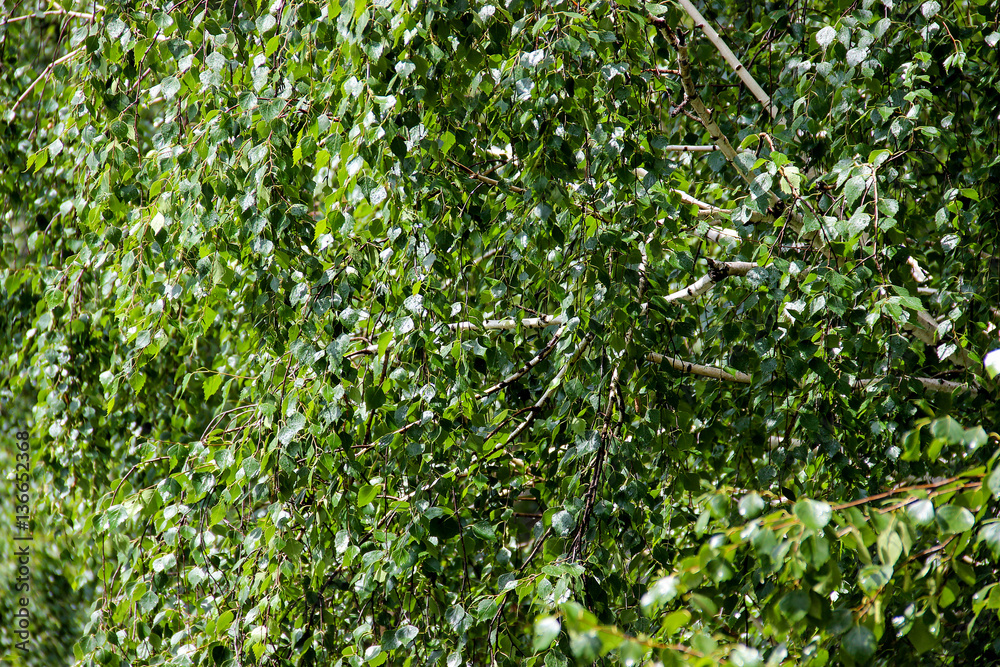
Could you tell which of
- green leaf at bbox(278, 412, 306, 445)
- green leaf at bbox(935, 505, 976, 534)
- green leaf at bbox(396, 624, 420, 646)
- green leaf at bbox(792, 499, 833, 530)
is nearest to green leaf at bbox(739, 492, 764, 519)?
green leaf at bbox(792, 499, 833, 530)

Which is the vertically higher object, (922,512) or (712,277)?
(922,512)

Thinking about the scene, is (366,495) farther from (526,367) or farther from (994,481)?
(994,481)

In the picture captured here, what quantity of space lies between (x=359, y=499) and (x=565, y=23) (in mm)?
708

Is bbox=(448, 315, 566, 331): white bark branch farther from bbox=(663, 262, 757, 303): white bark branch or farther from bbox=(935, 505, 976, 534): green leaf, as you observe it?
bbox=(935, 505, 976, 534): green leaf

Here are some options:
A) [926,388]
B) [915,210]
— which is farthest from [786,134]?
[926,388]

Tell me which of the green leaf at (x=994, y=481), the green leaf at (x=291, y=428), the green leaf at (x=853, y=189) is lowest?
the green leaf at (x=853, y=189)

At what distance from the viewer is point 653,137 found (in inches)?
45.9

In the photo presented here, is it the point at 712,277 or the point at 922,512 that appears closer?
the point at 922,512

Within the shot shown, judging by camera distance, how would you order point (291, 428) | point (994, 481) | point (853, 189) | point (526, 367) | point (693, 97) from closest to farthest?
point (994, 481) → point (853, 189) → point (291, 428) → point (693, 97) → point (526, 367)

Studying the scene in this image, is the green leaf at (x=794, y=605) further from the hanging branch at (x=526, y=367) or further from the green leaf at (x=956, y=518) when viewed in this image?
the hanging branch at (x=526, y=367)

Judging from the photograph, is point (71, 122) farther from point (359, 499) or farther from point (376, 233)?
point (359, 499)

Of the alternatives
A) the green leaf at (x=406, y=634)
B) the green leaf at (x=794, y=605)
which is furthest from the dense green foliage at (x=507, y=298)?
the green leaf at (x=794, y=605)

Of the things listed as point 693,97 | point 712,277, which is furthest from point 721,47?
point 712,277

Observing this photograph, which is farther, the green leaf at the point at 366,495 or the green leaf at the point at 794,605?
the green leaf at the point at 366,495
